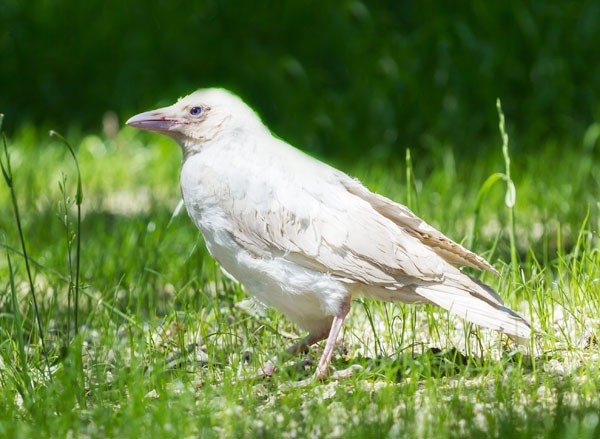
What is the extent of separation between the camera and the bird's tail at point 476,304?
335cm

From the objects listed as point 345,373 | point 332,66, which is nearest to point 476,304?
point 345,373

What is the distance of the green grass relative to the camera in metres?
3.05

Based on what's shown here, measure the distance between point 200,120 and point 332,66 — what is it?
457 centimetres

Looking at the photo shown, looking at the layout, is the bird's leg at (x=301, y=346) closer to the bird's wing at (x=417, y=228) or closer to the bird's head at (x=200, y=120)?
the bird's wing at (x=417, y=228)

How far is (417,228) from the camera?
3674 mm

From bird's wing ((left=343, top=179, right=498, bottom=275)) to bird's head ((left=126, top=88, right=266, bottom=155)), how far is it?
0.47 metres

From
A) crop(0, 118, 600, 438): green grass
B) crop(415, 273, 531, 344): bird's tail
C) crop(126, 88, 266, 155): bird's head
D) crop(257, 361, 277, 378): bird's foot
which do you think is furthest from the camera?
crop(126, 88, 266, 155): bird's head

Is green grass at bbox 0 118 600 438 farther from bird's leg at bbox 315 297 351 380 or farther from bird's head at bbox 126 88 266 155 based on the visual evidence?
bird's head at bbox 126 88 266 155

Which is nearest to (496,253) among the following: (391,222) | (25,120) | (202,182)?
(391,222)

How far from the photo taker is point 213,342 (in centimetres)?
391

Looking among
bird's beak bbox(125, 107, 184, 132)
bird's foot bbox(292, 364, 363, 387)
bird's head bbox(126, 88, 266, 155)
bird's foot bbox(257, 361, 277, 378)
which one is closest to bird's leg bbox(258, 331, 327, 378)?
bird's foot bbox(257, 361, 277, 378)

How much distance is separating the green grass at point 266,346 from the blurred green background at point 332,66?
4.17ft

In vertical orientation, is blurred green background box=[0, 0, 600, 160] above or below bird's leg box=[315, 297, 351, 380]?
above

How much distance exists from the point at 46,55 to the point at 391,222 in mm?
5582
